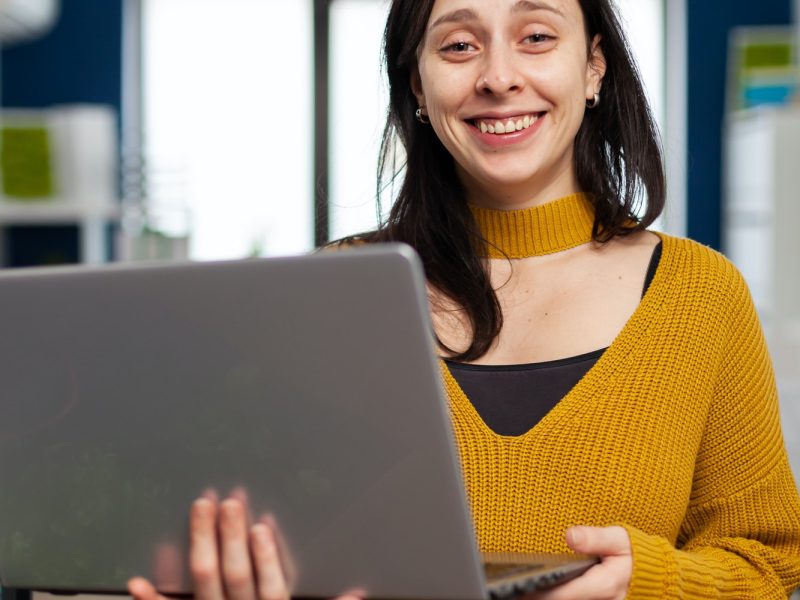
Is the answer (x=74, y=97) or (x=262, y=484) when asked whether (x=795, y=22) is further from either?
(x=262, y=484)

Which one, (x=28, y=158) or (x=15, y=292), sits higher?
(x=28, y=158)

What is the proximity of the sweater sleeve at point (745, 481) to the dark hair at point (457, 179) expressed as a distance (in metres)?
0.19

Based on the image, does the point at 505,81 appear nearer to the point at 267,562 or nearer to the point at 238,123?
the point at 267,562

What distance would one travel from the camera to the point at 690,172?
5375mm

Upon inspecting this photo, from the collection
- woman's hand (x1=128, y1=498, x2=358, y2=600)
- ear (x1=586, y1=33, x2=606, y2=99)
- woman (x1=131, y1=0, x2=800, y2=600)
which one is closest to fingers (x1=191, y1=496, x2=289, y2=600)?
woman's hand (x1=128, y1=498, x2=358, y2=600)

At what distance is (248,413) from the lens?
2.45 feet

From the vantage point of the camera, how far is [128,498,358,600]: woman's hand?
0.77 meters

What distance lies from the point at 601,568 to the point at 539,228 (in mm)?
466

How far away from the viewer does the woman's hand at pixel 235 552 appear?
771 millimetres

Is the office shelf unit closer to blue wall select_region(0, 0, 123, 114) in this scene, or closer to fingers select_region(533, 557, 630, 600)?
blue wall select_region(0, 0, 123, 114)

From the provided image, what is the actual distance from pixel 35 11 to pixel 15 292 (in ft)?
15.9

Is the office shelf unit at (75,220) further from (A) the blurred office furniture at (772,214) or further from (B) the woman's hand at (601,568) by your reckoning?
(B) the woman's hand at (601,568)

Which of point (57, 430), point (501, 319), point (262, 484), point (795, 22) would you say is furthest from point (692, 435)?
point (795, 22)

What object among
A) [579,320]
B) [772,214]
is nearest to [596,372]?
[579,320]
